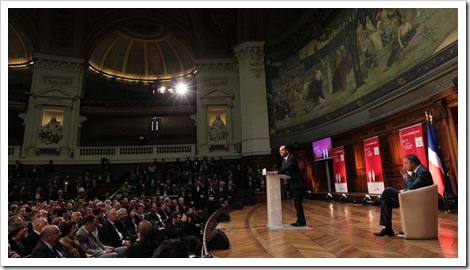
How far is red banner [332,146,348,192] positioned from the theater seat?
649 centimetres

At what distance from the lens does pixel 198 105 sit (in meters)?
16.1

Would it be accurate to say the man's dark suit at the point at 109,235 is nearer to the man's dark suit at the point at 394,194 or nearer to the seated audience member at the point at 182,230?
the seated audience member at the point at 182,230

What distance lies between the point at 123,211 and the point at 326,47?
10.2 meters

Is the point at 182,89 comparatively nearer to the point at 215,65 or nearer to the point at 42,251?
the point at 215,65

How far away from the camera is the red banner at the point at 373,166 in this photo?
7758 mm

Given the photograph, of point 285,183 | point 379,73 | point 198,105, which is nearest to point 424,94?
point 379,73

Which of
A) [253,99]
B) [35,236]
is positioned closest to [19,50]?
[253,99]

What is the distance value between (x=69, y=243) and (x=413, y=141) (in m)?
7.34

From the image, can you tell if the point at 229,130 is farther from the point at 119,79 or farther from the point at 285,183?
the point at 119,79

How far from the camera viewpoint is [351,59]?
988 cm

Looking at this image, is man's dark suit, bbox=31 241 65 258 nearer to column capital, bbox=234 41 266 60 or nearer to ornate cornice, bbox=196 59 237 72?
column capital, bbox=234 41 266 60

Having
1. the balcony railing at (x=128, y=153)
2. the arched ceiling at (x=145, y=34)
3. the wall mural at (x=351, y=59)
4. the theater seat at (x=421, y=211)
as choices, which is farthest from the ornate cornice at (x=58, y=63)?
the theater seat at (x=421, y=211)

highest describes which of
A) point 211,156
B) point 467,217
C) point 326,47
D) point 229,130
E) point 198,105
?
point 326,47

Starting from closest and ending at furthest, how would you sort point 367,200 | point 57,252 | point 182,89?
point 57,252, point 367,200, point 182,89
